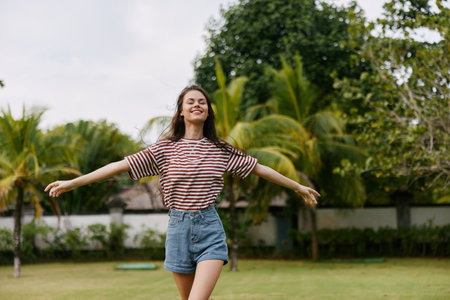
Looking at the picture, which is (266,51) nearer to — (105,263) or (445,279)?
(105,263)

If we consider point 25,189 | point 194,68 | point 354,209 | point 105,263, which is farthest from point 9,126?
point 354,209

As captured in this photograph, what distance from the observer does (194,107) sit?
10.8 ft

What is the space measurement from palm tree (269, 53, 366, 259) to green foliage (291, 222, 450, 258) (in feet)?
7.50

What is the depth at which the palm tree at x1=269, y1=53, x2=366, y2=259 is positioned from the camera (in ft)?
47.4

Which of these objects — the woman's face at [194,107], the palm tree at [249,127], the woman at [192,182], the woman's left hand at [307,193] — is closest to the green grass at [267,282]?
the palm tree at [249,127]

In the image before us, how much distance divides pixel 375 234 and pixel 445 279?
661cm

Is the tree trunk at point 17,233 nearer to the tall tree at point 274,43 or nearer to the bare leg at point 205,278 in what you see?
the tall tree at point 274,43

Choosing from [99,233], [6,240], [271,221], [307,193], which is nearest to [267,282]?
[307,193]

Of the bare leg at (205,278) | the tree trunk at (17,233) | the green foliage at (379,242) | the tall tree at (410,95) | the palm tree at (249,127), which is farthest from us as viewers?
the green foliage at (379,242)

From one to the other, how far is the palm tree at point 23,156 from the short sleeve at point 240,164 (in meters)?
9.57

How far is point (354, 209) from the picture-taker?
58.9ft

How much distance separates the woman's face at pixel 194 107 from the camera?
3.28 m

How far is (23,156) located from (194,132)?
9.96m

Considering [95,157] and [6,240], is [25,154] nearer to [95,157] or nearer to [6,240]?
[6,240]
